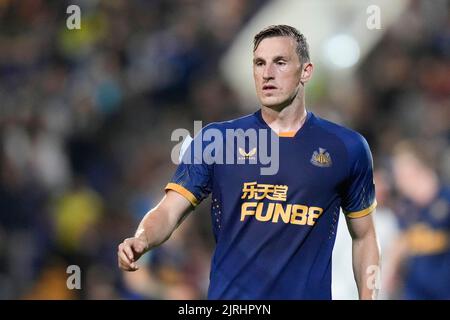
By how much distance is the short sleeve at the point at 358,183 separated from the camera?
5547 millimetres

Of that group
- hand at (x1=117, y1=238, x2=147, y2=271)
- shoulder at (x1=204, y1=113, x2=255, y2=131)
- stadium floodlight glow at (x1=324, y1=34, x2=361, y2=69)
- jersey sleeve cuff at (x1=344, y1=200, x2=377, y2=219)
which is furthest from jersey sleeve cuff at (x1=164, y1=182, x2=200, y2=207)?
stadium floodlight glow at (x1=324, y1=34, x2=361, y2=69)

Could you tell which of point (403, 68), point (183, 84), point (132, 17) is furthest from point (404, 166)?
point (132, 17)

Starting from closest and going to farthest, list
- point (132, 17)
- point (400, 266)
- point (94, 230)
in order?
point (400, 266) < point (94, 230) < point (132, 17)

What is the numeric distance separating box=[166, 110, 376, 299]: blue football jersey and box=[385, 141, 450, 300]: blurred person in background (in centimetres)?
331

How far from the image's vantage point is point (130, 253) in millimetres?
4859

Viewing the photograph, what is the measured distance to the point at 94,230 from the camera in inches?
419

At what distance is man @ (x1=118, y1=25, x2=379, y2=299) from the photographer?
5324mm

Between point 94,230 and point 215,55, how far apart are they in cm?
275

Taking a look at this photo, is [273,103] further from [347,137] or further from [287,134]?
[347,137]

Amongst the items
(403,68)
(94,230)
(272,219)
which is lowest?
(272,219)

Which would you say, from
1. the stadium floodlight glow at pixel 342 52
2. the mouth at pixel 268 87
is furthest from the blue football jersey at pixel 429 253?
the mouth at pixel 268 87

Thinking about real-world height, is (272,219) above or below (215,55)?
below

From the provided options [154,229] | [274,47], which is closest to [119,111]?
[274,47]
